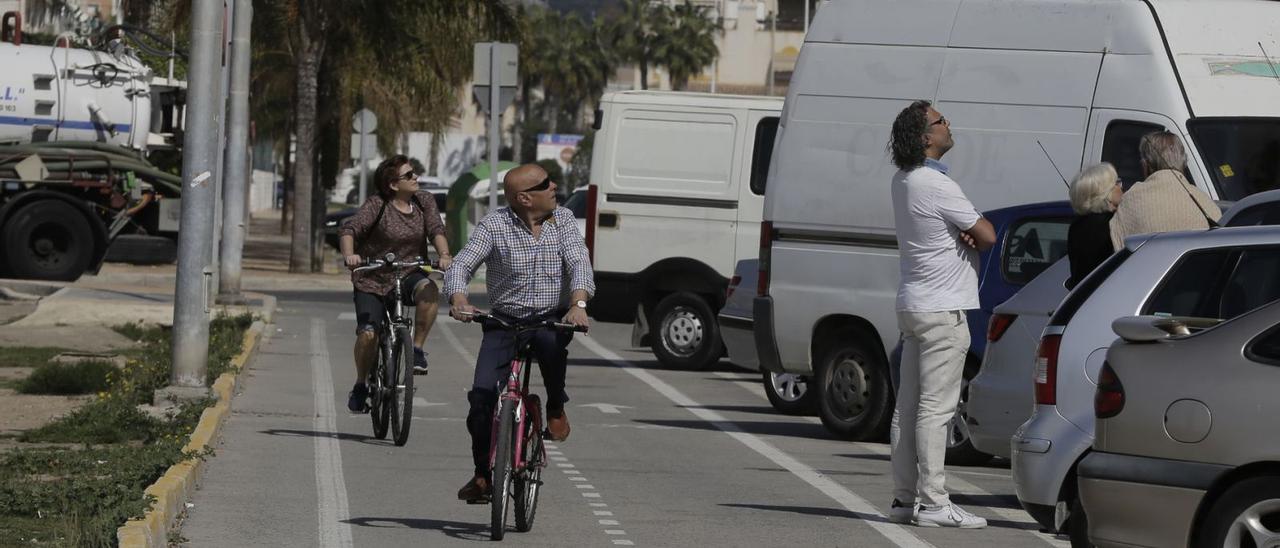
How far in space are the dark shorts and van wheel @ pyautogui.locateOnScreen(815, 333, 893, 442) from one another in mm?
2590

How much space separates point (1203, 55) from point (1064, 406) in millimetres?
4980

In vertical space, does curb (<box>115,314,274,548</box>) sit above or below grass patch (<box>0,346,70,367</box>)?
above

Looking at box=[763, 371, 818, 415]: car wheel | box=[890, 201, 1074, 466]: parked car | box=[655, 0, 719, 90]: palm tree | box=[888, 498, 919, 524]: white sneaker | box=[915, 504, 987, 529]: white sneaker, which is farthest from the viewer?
box=[655, 0, 719, 90]: palm tree

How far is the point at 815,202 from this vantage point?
1307 centimetres

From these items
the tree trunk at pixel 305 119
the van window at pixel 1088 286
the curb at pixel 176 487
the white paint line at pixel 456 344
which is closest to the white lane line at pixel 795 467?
the van window at pixel 1088 286

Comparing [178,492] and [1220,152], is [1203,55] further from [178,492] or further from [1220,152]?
[178,492]

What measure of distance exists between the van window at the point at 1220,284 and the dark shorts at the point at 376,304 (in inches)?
240

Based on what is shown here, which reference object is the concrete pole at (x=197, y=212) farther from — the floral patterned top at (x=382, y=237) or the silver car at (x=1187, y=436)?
the silver car at (x=1187, y=436)

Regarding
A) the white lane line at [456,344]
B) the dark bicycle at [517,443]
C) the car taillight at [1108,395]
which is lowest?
the white lane line at [456,344]

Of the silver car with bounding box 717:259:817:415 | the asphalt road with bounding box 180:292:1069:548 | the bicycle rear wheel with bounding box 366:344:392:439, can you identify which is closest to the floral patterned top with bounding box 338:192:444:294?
the bicycle rear wheel with bounding box 366:344:392:439

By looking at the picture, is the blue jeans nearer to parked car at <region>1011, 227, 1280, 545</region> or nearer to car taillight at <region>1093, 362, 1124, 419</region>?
parked car at <region>1011, 227, 1280, 545</region>

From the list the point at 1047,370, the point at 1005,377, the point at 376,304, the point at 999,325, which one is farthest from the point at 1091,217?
the point at 376,304

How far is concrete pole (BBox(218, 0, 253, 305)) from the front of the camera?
78.3 ft

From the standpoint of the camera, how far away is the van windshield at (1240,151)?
12.1 metres
